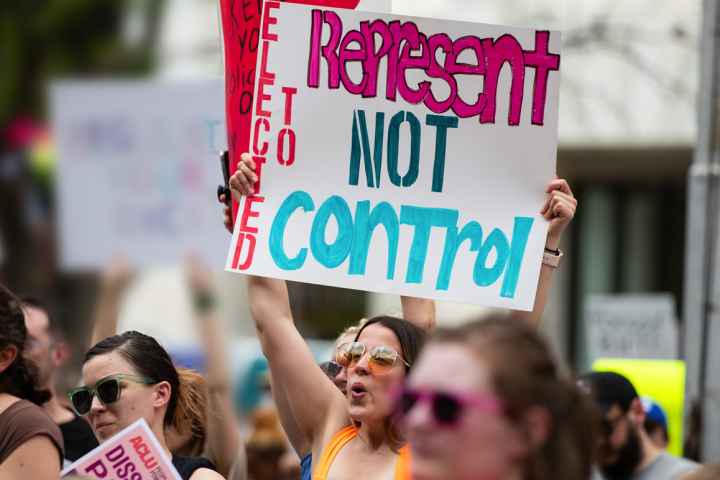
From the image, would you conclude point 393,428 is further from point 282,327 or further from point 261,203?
point 261,203

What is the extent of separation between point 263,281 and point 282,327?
208 millimetres

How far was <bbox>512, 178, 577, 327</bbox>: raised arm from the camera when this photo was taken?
14.3ft

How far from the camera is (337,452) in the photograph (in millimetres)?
4207

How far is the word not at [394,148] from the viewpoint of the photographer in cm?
455

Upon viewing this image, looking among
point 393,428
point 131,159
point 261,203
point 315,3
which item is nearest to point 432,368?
point 393,428

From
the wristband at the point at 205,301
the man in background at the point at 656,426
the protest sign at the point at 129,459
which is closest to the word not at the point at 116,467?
the protest sign at the point at 129,459

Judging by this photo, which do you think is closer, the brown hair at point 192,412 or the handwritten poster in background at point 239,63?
the handwritten poster in background at point 239,63

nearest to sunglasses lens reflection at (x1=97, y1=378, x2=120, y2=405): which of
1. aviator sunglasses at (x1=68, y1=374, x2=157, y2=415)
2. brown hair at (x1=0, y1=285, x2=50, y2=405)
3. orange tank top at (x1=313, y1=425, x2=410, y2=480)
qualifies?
aviator sunglasses at (x1=68, y1=374, x2=157, y2=415)

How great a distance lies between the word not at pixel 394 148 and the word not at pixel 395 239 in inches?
3.0

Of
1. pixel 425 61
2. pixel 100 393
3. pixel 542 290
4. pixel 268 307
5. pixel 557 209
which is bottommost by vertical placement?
pixel 100 393

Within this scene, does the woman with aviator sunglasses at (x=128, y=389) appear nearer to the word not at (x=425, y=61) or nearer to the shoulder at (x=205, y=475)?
the shoulder at (x=205, y=475)

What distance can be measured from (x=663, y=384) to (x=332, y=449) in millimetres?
4508

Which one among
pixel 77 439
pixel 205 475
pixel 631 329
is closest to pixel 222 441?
pixel 77 439

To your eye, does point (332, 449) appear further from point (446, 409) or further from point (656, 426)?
point (656, 426)
